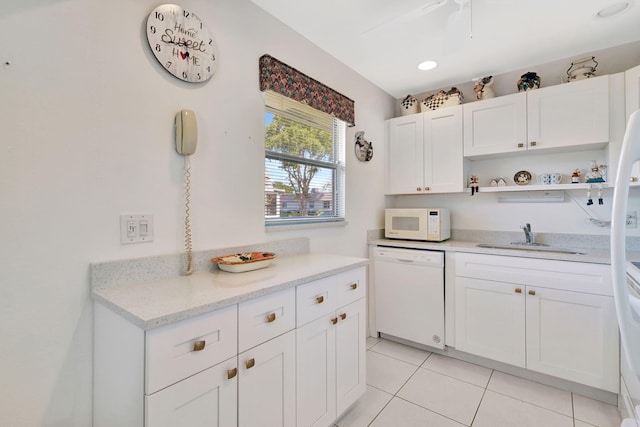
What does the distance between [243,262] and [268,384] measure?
0.55 metres

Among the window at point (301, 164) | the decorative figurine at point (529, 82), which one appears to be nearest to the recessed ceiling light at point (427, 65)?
the decorative figurine at point (529, 82)

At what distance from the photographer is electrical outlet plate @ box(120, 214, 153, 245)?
124 cm

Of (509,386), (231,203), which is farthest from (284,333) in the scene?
(509,386)

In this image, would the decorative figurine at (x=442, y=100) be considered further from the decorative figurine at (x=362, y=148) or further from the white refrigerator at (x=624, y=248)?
the white refrigerator at (x=624, y=248)

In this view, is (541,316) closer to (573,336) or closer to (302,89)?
(573,336)

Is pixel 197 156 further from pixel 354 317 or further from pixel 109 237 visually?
pixel 354 317

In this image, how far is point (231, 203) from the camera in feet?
5.39

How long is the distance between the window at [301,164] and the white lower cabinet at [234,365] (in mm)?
702

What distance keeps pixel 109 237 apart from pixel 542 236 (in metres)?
3.04

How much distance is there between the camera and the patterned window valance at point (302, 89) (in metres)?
1.78

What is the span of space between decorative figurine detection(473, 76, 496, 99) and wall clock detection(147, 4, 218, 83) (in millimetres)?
2218

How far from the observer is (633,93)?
6.21 feet

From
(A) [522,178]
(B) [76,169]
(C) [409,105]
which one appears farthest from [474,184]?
(B) [76,169]

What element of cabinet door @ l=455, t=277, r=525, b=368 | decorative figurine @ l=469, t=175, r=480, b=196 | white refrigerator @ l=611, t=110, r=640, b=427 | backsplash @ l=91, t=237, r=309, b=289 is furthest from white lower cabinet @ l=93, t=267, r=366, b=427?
decorative figurine @ l=469, t=175, r=480, b=196
